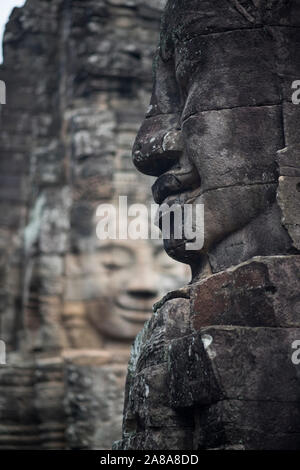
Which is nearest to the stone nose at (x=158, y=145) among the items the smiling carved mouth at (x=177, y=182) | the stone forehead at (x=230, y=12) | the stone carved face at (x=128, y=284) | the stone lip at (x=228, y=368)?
the smiling carved mouth at (x=177, y=182)

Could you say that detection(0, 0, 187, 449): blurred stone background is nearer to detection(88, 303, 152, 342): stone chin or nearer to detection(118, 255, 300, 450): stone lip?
detection(88, 303, 152, 342): stone chin

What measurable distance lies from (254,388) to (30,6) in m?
13.2

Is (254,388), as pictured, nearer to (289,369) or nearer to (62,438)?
(289,369)

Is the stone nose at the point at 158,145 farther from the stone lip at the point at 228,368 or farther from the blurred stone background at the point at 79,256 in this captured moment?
the blurred stone background at the point at 79,256

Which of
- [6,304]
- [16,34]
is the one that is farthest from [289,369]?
[16,34]

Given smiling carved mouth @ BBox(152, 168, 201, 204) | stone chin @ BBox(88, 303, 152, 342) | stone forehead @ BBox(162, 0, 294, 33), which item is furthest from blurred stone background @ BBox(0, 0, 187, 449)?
stone forehead @ BBox(162, 0, 294, 33)

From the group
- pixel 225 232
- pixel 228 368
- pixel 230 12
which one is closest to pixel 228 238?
pixel 225 232

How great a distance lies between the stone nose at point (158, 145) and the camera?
644 cm

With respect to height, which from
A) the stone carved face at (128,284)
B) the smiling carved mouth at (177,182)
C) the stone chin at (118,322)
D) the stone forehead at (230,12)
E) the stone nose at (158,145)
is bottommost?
the smiling carved mouth at (177,182)

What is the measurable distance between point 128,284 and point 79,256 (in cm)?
90

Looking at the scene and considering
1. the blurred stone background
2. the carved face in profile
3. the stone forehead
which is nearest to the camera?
the carved face in profile

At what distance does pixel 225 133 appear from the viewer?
6109 millimetres

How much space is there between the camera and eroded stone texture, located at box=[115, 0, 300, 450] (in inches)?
216

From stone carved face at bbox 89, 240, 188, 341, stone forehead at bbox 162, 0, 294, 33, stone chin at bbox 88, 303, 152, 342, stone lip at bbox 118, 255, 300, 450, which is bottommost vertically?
stone lip at bbox 118, 255, 300, 450
